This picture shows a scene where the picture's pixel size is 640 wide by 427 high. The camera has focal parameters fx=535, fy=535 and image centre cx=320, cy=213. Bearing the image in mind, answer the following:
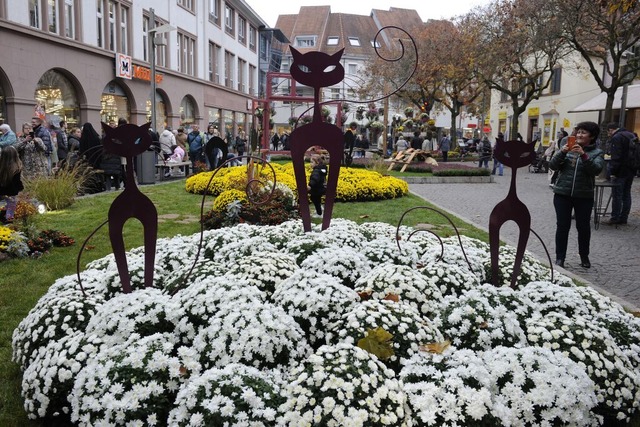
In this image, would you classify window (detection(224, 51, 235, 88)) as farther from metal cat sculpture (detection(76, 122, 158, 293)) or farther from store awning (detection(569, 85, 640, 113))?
metal cat sculpture (detection(76, 122, 158, 293))

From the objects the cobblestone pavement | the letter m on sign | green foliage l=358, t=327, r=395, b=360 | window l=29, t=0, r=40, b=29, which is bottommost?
the cobblestone pavement

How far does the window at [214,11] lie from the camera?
109 feet

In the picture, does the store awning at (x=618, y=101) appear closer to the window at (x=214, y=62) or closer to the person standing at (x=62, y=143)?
the person standing at (x=62, y=143)

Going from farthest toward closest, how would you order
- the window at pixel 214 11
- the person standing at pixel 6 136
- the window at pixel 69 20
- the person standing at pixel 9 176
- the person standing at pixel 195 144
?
the window at pixel 214 11
the window at pixel 69 20
the person standing at pixel 195 144
the person standing at pixel 6 136
the person standing at pixel 9 176

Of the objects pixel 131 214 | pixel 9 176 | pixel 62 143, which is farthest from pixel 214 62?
pixel 131 214

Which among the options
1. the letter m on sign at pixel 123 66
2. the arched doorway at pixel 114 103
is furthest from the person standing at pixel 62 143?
the letter m on sign at pixel 123 66

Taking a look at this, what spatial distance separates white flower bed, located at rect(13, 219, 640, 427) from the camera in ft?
8.01

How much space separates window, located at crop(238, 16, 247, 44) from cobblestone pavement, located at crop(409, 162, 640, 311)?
28873 millimetres

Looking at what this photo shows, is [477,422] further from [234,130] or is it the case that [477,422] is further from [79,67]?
[234,130]

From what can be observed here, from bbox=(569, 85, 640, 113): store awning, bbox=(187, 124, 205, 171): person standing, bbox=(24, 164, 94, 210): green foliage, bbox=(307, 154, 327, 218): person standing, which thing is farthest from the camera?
bbox=(569, 85, 640, 113): store awning

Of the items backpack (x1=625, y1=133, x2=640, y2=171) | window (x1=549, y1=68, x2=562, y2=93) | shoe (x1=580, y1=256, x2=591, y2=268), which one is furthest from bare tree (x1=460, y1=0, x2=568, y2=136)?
shoe (x1=580, y1=256, x2=591, y2=268)

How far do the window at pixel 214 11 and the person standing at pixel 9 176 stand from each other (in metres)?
27.6

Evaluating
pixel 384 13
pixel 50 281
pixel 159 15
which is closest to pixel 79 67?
pixel 159 15

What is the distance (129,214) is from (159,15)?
2523 cm
